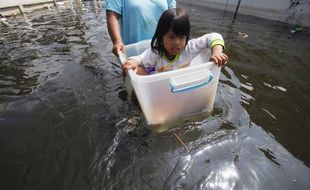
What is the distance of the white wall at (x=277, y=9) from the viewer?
273 inches

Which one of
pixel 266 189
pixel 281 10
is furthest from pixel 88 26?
pixel 266 189

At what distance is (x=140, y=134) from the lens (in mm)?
2191

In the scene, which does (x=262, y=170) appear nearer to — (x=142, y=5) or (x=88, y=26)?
(x=142, y=5)

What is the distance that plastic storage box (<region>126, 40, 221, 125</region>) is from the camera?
5.71 ft

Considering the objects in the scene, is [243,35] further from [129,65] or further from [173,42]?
[129,65]

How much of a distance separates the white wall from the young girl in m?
6.19

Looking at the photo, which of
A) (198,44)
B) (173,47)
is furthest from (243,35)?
(173,47)

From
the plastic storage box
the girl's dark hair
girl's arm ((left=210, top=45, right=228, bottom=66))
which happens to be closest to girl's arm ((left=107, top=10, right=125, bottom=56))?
the girl's dark hair

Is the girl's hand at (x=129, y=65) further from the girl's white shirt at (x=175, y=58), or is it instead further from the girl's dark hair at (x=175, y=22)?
the girl's dark hair at (x=175, y=22)

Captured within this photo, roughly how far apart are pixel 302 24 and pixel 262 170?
677 centimetres

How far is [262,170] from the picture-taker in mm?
1787

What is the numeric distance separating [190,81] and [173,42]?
461 mm

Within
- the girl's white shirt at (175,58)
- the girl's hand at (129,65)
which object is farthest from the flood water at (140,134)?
the girl's hand at (129,65)

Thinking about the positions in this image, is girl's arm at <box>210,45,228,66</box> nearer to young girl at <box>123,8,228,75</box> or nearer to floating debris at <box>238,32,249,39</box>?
young girl at <box>123,8,228,75</box>
